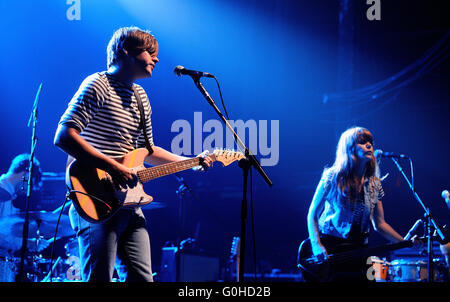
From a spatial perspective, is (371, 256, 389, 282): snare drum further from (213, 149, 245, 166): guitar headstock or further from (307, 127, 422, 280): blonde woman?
(213, 149, 245, 166): guitar headstock

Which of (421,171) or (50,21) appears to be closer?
(50,21)

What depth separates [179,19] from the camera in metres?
8.43

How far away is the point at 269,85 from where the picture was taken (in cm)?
900

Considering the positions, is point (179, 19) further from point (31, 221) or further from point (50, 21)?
→ point (31, 221)

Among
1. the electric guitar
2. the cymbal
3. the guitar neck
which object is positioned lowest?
the electric guitar

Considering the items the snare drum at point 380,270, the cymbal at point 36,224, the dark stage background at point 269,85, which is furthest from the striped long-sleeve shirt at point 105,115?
the dark stage background at point 269,85

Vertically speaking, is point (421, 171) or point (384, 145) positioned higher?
point (384, 145)

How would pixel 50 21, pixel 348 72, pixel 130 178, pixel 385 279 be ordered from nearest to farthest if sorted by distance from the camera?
pixel 130 178 < pixel 385 279 < pixel 50 21 < pixel 348 72

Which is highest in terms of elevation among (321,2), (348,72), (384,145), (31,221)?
(321,2)

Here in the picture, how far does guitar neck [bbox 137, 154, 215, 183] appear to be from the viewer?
296 centimetres

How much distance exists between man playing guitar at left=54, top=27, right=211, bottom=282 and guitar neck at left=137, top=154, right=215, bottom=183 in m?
0.11

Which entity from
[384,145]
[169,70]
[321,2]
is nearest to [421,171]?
[384,145]

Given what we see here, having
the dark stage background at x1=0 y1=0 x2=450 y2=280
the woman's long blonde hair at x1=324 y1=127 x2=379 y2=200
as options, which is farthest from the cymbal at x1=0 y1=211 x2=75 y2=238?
the woman's long blonde hair at x1=324 y1=127 x2=379 y2=200

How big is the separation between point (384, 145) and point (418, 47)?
217 cm
